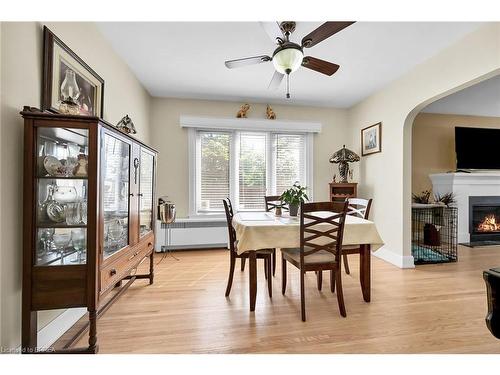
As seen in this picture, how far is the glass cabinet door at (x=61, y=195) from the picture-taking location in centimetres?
154

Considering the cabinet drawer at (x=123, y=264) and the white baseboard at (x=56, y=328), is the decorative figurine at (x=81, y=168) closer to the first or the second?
the cabinet drawer at (x=123, y=264)

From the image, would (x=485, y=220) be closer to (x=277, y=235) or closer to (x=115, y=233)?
(x=277, y=235)

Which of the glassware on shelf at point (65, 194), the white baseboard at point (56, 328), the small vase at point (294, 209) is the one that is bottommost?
the white baseboard at point (56, 328)

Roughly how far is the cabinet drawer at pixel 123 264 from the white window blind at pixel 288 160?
2.62 metres

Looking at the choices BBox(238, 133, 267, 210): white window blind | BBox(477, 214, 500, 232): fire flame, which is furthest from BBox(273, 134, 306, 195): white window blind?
BBox(477, 214, 500, 232): fire flame

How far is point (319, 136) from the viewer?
4.73 meters

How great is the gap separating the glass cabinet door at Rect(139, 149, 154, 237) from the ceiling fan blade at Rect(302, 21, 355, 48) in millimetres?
1837

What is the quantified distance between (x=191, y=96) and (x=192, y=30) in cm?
184

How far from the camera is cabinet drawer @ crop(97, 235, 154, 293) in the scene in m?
1.71

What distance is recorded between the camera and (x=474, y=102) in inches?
169

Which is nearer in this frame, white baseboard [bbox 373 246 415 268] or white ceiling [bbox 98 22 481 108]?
white ceiling [bbox 98 22 481 108]

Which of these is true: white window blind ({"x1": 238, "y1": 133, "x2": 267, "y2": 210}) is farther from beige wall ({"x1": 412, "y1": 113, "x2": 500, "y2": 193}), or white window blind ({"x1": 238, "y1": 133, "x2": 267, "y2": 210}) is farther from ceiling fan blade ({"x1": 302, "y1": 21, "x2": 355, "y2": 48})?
beige wall ({"x1": 412, "y1": 113, "x2": 500, "y2": 193})

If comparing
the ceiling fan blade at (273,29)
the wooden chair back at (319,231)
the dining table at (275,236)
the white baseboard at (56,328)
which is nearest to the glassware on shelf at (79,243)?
the white baseboard at (56,328)

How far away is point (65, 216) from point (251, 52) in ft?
7.80
